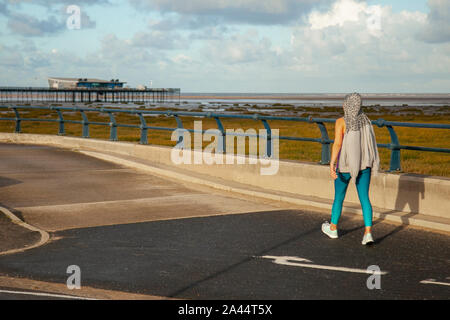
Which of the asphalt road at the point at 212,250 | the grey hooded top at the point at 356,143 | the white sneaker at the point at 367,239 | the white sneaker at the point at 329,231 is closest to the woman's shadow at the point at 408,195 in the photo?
the asphalt road at the point at 212,250

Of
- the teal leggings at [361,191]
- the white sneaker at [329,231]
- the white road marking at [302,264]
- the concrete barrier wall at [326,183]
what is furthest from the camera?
the concrete barrier wall at [326,183]

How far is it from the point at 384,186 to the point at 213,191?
361 cm

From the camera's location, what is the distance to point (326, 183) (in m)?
11.0

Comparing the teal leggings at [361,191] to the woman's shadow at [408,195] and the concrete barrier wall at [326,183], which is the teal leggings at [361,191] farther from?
the concrete barrier wall at [326,183]

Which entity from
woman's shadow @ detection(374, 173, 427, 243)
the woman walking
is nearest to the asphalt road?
woman's shadow @ detection(374, 173, 427, 243)

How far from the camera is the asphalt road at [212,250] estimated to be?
6.14 m

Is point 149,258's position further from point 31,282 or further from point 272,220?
point 272,220

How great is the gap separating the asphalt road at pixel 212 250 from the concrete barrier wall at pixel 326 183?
71 centimetres

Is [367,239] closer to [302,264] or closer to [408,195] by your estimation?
[302,264]

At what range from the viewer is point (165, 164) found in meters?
15.6

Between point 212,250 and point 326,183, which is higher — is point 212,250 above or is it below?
below

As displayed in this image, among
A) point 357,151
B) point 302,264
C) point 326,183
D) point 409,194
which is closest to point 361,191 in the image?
point 357,151

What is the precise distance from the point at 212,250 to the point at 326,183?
3.92m
